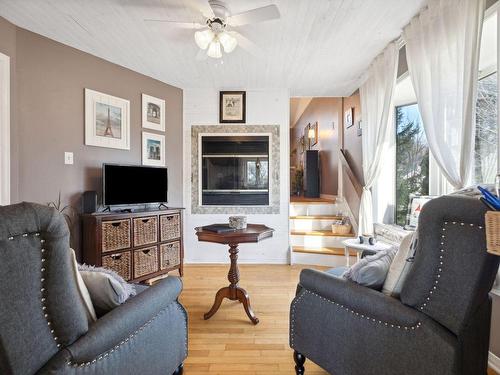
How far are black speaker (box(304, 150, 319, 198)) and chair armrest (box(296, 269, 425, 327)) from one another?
456 centimetres

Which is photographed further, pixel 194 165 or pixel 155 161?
pixel 194 165

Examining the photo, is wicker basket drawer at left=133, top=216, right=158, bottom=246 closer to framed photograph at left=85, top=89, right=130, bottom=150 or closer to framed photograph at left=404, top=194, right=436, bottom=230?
framed photograph at left=85, top=89, right=130, bottom=150

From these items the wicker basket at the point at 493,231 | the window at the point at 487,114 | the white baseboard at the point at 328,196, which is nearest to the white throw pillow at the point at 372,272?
the wicker basket at the point at 493,231

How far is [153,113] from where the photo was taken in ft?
12.1

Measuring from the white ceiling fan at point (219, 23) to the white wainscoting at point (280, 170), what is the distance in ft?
5.19

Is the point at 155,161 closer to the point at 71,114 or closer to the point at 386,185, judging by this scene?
the point at 71,114

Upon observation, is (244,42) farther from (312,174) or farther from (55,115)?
(312,174)

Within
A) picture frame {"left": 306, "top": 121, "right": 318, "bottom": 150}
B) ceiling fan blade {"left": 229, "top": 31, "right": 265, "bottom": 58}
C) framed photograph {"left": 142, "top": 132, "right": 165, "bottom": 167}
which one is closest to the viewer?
ceiling fan blade {"left": 229, "top": 31, "right": 265, "bottom": 58}

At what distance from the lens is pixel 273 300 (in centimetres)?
273

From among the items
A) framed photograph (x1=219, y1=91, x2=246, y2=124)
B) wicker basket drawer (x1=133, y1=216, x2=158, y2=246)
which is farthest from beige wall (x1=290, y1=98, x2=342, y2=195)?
wicker basket drawer (x1=133, y1=216, x2=158, y2=246)

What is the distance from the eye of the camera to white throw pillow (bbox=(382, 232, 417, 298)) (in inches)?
48.4

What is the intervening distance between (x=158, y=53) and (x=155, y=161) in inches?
54.9

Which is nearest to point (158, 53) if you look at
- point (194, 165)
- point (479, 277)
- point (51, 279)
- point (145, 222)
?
point (194, 165)

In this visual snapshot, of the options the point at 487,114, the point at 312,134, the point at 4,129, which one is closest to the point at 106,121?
the point at 4,129
